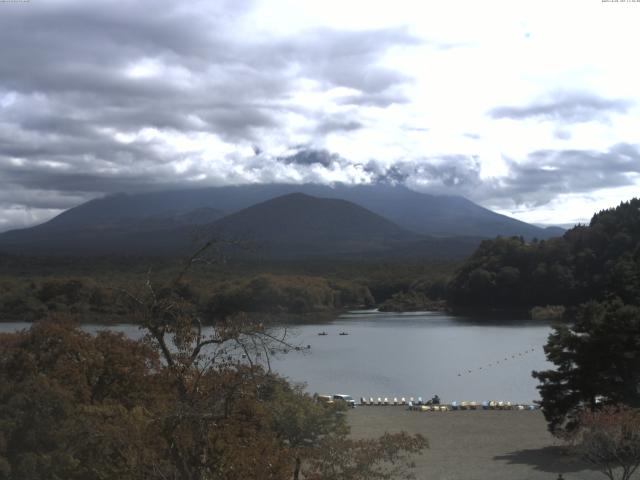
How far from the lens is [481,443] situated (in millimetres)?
16406

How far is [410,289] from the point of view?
224 ft

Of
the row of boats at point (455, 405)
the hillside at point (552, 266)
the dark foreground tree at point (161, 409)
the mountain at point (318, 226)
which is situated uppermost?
the mountain at point (318, 226)

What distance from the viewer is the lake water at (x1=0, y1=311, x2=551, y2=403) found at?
26.6 meters

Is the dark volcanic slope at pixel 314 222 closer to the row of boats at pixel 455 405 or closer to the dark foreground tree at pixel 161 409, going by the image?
the row of boats at pixel 455 405

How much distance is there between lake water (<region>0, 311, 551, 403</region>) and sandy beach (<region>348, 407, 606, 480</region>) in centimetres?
331

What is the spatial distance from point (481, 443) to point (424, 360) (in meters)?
17.3

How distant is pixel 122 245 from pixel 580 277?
82.1 m

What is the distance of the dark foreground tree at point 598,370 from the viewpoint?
1417 cm

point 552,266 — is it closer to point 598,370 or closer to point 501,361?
point 501,361

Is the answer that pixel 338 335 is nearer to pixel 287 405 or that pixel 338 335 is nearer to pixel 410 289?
pixel 410 289

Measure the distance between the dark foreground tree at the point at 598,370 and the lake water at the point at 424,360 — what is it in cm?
725

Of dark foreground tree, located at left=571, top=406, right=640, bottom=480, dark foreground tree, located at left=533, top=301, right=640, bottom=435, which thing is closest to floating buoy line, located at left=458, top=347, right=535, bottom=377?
dark foreground tree, located at left=533, top=301, right=640, bottom=435

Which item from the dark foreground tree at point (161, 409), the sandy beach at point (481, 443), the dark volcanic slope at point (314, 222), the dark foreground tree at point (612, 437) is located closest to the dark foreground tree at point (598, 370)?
the sandy beach at point (481, 443)

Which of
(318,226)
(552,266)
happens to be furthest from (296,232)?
(552,266)
